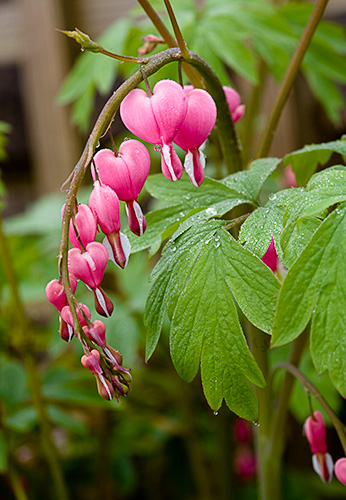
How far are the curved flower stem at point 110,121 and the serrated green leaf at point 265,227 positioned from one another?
0.48 feet

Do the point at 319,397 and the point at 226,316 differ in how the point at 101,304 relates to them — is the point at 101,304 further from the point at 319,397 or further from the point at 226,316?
the point at 319,397

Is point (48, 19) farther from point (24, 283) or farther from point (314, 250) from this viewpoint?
point (314, 250)

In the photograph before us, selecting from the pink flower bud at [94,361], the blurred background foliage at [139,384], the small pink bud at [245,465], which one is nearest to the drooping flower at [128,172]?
the pink flower bud at [94,361]

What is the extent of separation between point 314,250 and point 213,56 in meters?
0.62

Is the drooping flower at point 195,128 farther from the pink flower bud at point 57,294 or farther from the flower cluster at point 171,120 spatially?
the pink flower bud at point 57,294

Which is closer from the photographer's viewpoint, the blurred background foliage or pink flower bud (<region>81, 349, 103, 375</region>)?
pink flower bud (<region>81, 349, 103, 375</region>)

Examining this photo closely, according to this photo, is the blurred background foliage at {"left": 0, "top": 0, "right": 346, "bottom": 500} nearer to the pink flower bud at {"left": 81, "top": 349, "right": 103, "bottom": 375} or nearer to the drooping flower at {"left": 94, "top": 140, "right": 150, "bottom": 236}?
the drooping flower at {"left": 94, "top": 140, "right": 150, "bottom": 236}

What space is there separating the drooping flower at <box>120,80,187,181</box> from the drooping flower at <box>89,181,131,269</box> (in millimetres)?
54

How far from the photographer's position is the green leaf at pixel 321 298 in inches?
20.2

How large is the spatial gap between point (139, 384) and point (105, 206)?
127 cm

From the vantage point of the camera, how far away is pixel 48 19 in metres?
1.98

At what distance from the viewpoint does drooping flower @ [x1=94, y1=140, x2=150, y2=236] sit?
0.50 metres

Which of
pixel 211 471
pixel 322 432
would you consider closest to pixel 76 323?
pixel 322 432

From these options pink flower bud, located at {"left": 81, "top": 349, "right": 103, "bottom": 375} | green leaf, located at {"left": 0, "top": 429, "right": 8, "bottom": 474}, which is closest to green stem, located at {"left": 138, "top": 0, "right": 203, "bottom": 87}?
pink flower bud, located at {"left": 81, "top": 349, "right": 103, "bottom": 375}
